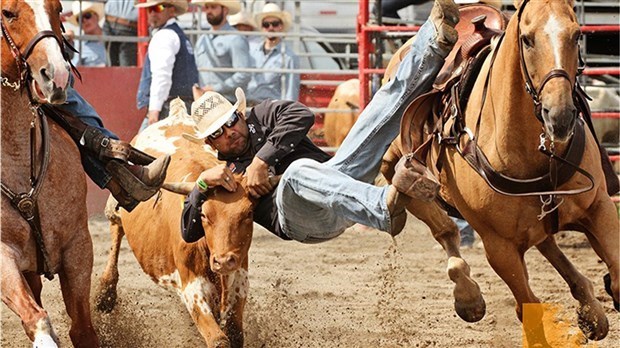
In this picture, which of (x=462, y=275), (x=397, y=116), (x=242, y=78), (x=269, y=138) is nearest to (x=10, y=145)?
(x=269, y=138)

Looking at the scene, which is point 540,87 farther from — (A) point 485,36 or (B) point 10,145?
(B) point 10,145

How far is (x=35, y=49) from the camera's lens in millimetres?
4676

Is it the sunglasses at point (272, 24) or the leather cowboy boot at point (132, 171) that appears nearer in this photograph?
the leather cowboy boot at point (132, 171)

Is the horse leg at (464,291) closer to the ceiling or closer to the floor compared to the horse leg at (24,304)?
closer to the floor

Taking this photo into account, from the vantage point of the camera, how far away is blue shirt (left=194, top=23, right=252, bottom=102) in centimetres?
Answer: 1117

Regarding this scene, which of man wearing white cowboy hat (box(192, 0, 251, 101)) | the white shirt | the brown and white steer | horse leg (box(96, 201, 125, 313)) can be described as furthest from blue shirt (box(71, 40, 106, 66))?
the brown and white steer

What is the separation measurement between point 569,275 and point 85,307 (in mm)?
2219

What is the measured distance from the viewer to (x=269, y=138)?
5613 mm

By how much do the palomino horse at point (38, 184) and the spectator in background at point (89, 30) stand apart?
21.6ft

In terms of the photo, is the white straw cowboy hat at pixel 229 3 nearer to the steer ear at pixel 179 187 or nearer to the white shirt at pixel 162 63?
the white shirt at pixel 162 63

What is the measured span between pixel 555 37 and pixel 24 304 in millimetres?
2270

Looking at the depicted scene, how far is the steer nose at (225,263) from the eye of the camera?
5449mm

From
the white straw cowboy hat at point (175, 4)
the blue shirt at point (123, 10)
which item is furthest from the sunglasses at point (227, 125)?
the blue shirt at point (123, 10)

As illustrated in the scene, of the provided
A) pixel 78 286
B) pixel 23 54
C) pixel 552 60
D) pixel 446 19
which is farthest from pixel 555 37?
pixel 78 286
